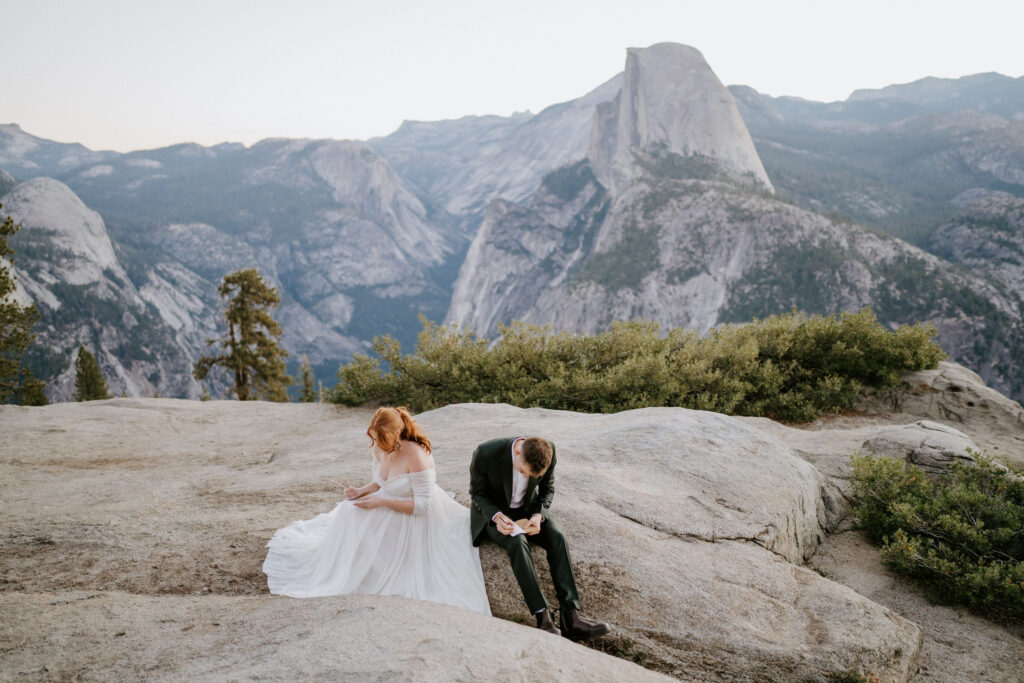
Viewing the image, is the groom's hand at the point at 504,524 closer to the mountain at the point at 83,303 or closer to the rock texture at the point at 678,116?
the mountain at the point at 83,303

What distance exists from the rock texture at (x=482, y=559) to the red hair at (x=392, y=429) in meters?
1.26

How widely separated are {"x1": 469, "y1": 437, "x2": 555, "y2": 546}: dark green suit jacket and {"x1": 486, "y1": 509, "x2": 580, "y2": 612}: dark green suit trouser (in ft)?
0.56

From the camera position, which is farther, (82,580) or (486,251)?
(486,251)

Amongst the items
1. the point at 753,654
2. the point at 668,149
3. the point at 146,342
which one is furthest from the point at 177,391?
the point at 753,654

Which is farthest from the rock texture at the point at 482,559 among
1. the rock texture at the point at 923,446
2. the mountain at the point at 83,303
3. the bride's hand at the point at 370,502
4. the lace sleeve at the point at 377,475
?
the mountain at the point at 83,303

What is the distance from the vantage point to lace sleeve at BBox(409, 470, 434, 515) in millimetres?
5480

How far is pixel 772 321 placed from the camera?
1527 centimetres

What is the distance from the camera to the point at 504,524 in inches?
205

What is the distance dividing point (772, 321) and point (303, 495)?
1303cm

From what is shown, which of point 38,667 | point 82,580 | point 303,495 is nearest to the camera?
point 38,667

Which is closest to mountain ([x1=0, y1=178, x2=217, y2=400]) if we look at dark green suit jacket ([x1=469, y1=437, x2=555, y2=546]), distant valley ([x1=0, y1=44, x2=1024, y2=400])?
distant valley ([x1=0, y1=44, x2=1024, y2=400])

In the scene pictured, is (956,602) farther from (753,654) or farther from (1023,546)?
(753,654)

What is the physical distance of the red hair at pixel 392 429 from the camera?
5.53m

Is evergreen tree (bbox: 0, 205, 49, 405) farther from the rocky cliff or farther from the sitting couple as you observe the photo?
the sitting couple
